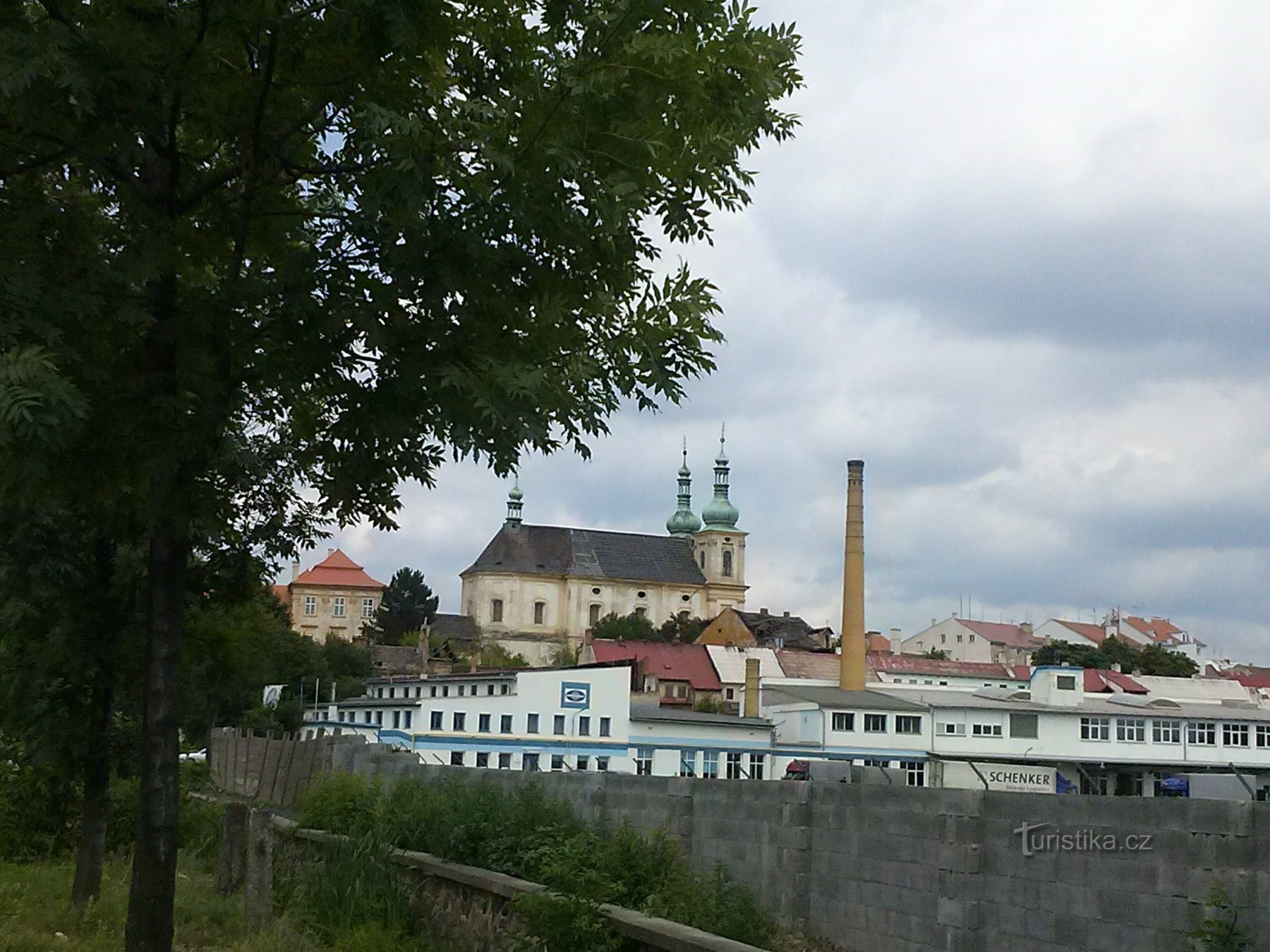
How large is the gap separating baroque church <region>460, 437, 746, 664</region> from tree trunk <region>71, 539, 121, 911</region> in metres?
158

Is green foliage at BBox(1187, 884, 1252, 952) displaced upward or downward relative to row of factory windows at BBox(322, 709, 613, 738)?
downward

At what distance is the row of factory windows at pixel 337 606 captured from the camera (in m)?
162

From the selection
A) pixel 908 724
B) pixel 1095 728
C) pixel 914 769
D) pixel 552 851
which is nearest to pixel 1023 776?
pixel 914 769

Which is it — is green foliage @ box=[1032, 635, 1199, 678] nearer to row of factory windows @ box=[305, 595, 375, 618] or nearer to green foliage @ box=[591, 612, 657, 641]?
green foliage @ box=[591, 612, 657, 641]

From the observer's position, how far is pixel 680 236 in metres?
7.89

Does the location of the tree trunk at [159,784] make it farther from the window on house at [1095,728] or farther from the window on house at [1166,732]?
the window on house at [1166,732]

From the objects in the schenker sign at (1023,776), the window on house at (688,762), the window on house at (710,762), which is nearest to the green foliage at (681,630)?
the window on house at (710,762)

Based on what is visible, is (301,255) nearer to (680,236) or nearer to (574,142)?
(574,142)

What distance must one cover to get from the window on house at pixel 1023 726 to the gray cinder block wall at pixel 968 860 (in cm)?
6939

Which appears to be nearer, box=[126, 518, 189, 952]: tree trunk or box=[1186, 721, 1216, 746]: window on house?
box=[126, 518, 189, 952]: tree trunk

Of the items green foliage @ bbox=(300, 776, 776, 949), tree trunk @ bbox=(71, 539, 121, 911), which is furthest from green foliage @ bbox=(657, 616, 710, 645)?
tree trunk @ bbox=(71, 539, 121, 911)

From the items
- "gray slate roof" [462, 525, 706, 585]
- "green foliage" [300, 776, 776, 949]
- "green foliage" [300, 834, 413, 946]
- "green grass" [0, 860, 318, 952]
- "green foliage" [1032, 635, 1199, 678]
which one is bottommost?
"green grass" [0, 860, 318, 952]

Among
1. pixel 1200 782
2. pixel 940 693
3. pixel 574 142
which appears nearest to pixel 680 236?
pixel 574 142

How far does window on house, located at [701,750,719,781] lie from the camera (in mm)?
74375
